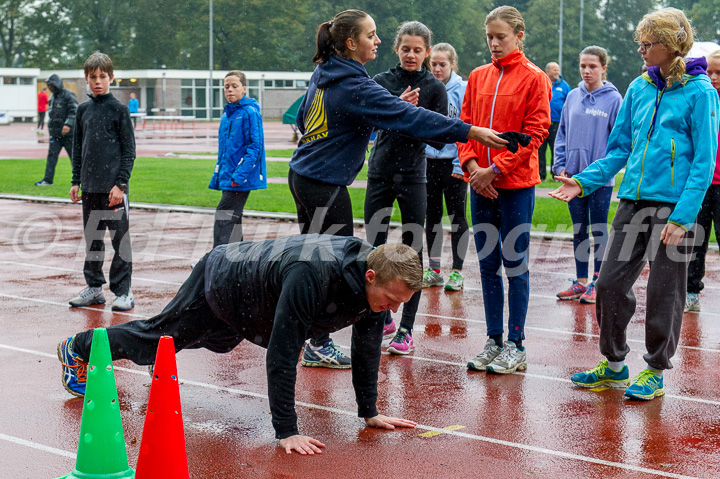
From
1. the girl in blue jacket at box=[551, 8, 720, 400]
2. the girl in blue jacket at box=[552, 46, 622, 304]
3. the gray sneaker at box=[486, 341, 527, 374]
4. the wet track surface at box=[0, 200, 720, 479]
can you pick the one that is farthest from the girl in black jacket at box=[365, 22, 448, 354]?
the girl in blue jacket at box=[552, 46, 622, 304]

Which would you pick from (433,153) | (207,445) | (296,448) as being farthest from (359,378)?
(433,153)

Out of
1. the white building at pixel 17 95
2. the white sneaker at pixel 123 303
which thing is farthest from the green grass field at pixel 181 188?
the white building at pixel 17 95

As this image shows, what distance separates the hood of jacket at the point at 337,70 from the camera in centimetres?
560

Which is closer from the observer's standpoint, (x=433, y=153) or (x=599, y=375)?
(x=599, y=375)

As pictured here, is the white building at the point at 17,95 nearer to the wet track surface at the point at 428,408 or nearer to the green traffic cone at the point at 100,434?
the wet track surface at the point at 428,408

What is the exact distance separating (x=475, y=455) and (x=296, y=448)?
892mm

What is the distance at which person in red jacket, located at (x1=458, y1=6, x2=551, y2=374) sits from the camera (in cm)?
591

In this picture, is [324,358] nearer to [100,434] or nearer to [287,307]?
[287,307]

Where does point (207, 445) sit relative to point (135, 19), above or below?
below

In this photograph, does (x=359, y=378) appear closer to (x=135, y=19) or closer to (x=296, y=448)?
(x=296, y=448)

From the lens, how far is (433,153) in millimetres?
8891

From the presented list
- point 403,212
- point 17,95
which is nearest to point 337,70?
point 403,212

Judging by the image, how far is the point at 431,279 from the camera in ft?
30.7

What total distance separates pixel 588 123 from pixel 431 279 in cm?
221
